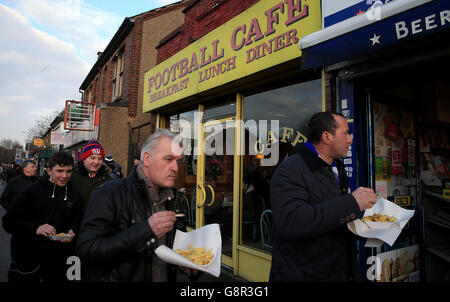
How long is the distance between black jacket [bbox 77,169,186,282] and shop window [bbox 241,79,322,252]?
8.89 ft

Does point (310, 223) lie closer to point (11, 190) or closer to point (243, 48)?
point (243, 48)

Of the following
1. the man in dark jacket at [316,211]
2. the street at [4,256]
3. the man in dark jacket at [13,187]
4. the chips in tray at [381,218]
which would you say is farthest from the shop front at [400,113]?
the street at [4,256]

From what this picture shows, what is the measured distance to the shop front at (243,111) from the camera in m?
3.79

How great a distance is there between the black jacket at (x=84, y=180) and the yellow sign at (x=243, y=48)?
2.41 m

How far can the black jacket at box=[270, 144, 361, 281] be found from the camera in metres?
1.59

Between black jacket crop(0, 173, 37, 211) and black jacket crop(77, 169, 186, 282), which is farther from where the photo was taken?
black jacket crop(0, 173, 37, 211)

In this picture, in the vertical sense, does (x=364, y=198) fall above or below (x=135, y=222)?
above

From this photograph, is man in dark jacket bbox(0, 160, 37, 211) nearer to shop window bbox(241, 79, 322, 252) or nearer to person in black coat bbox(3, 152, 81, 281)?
person in black coat bbox(3, 152, 81, 281)

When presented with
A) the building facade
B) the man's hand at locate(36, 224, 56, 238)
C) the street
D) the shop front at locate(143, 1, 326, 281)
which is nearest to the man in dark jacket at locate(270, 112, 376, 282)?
the shop front at locate(143, 1, 326, 281)

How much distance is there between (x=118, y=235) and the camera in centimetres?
144

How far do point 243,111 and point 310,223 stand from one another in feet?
11.5

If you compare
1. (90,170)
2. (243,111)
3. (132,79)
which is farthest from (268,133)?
(132,79)
